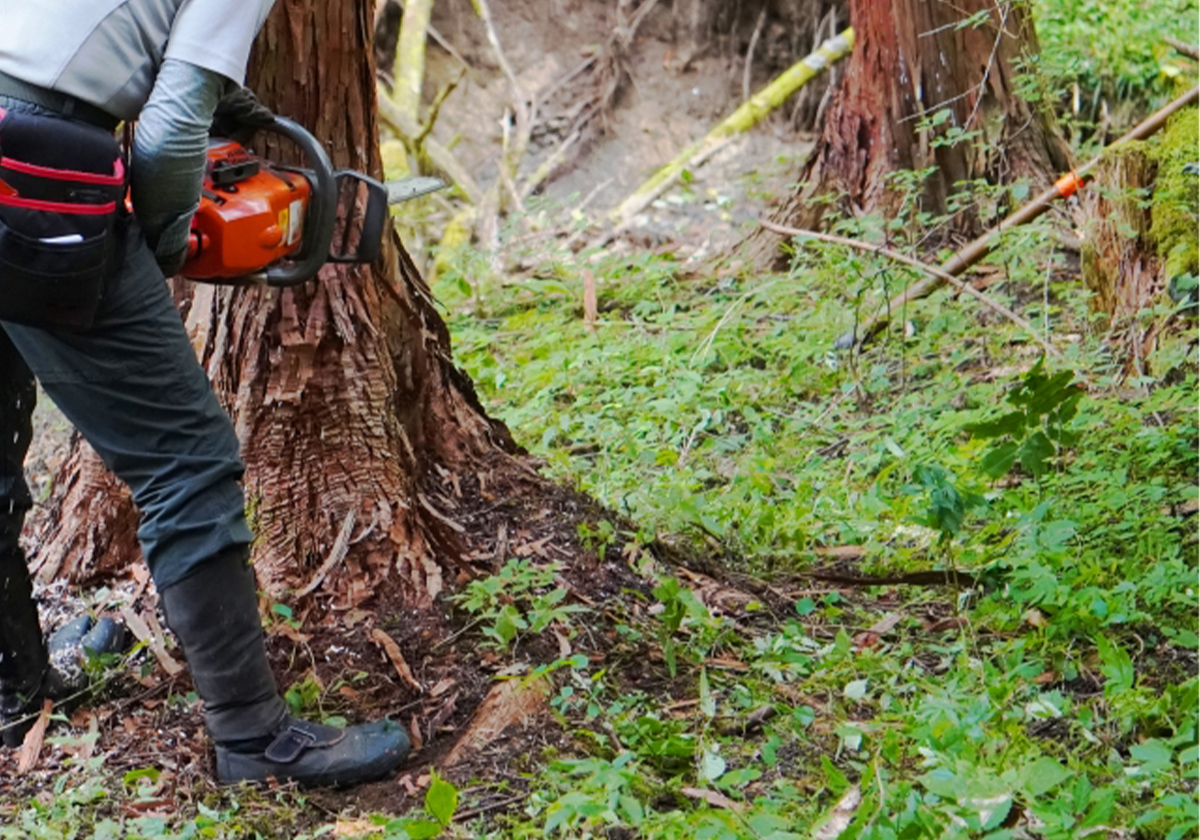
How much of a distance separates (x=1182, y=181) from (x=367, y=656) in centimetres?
342

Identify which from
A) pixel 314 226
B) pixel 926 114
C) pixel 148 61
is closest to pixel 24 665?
pixel 314 226

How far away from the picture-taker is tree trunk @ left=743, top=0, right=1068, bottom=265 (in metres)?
6.01

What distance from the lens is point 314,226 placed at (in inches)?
110

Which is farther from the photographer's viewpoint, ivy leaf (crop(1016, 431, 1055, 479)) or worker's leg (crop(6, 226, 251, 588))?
ivy leaf (crop(1016, 431, 1055, 479))

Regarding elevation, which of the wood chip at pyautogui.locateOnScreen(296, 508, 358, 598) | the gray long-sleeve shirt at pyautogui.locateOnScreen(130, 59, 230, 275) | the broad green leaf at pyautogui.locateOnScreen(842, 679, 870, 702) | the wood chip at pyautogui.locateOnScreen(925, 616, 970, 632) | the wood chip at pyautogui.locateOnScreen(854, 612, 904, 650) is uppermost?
the gray long-sleeve shirt at pyautogui.locateOnScreen(130, 59, 230, 275)

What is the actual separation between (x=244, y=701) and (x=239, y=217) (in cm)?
102

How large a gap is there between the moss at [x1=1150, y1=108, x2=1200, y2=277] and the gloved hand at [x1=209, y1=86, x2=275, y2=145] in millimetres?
3215

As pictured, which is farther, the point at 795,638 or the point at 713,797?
the point at 795,638

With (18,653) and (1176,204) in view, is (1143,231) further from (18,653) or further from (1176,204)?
(18,653)

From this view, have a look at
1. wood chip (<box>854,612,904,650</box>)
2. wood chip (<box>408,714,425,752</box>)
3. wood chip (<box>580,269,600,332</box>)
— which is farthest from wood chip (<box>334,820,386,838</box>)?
wood chip (<box>580,269,600,332</box>)

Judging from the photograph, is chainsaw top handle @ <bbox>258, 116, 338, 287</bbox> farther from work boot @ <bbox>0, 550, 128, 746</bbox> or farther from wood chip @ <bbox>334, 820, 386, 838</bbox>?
wood chip @ <bbox>334, 820, 386, 838</bbox>

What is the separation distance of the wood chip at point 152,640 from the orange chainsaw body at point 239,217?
931 millimetres

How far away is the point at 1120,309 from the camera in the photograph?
186 inches

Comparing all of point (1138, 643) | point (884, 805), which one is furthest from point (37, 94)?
point (1138, 643)
